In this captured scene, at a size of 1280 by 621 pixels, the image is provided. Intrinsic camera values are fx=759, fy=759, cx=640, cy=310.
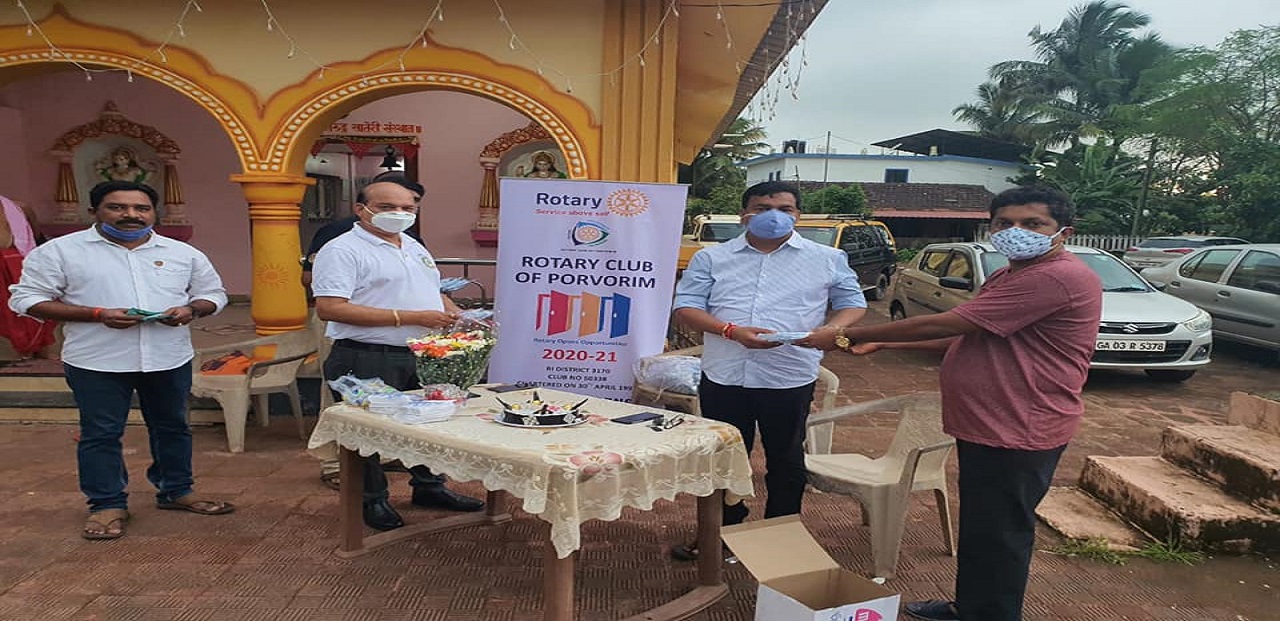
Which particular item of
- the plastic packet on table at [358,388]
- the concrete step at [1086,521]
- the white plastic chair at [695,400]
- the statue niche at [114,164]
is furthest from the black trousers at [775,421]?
the statue niche at [114,164]

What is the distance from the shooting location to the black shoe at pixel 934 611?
112 inches

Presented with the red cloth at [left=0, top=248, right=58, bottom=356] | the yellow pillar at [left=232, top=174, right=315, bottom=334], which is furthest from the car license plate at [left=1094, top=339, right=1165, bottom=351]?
the red cloth at [left=0, top=248, right=58, bottom=356]

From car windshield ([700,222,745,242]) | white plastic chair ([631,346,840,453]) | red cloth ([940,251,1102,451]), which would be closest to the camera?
red cloth ([940,251,1102,451])

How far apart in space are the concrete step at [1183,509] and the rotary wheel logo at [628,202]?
2838 millimetres

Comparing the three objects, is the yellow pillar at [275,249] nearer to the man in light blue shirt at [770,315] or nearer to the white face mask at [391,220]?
the white face mask at [391,220]

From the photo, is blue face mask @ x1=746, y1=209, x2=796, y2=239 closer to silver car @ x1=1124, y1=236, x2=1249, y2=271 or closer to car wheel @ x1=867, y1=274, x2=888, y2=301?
silver car @ x1=1124, y1=236, x2=1249, y2=271

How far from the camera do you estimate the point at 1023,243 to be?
2322 millimetres

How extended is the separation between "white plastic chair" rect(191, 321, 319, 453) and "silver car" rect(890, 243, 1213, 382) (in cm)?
611

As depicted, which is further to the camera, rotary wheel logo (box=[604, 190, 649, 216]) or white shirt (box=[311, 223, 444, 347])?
rotary wheel logo (box=[604, 190, 649, 216])

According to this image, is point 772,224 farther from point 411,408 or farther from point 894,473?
point 411,408

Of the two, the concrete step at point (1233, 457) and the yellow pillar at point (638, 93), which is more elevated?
the yellow pillar at point (638, 93)

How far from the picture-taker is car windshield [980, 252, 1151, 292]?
7867mm

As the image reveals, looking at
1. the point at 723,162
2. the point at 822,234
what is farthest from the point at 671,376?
the point at 723,162

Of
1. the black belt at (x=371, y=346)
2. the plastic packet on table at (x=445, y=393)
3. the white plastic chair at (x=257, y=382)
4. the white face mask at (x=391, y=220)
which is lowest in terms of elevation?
the white plastic chair at (x=257, y=382)
